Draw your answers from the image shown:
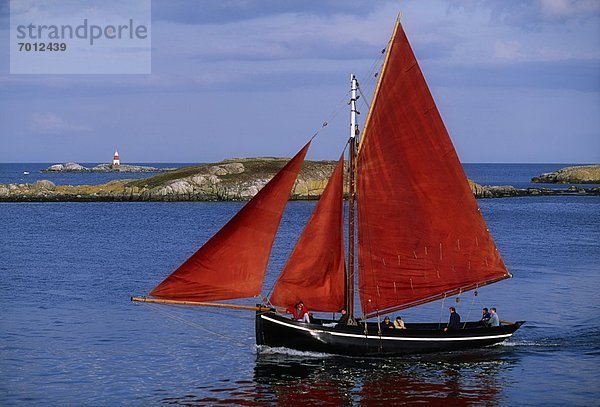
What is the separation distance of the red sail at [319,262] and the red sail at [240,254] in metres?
1.62

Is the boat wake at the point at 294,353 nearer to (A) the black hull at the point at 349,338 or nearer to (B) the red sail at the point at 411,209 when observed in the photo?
(A) the black hull at the point at 349,338

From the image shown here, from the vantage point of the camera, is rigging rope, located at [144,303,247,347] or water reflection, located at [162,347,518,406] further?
rigging rope, located at [144,303,247,347]

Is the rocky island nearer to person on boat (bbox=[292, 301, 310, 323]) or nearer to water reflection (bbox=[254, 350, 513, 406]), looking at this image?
water reflection (bbox=[254, 350, 513, 406])

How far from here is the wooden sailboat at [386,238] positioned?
38.3 meters

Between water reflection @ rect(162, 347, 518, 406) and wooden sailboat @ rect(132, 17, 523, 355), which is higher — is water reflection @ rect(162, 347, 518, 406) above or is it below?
below

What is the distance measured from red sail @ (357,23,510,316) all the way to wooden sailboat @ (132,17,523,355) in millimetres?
44

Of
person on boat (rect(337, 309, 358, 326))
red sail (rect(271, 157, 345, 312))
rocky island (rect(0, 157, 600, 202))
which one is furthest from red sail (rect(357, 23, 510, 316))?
rocky island (rect(0, 157, 600, 202))

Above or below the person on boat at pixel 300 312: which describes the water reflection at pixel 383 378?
below

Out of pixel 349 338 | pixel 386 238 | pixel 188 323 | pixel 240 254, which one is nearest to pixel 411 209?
pixel 386 238

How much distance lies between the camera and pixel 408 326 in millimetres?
41250

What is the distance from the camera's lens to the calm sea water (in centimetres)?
3494

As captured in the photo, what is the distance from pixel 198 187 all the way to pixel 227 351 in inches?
4485

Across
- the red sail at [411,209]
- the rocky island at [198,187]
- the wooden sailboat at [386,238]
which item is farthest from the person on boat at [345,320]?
the rocky island at [198,187]

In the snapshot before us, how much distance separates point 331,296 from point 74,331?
1484 cm
